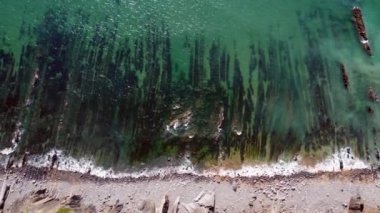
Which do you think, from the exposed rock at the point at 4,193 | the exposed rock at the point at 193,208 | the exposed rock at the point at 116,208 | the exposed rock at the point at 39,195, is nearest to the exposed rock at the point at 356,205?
the exposed rock at the point at 193,208

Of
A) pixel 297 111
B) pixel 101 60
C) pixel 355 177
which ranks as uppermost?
pixel 101 60

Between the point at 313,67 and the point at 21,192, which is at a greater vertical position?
the point at 313,67

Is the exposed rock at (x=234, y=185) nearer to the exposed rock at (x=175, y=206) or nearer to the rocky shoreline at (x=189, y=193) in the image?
the rocky shoreline at (x=189, y=193)

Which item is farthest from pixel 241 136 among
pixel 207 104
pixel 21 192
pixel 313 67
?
pixel 21 192

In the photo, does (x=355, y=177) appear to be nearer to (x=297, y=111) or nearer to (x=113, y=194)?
(x=297, y=111)

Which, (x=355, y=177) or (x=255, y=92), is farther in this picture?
(x=255, y=92)
